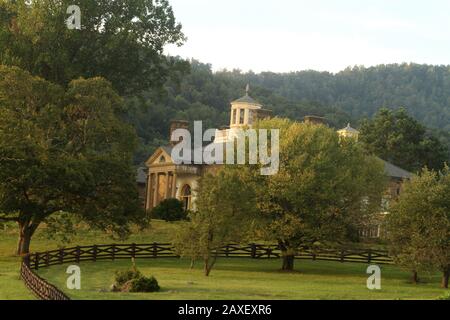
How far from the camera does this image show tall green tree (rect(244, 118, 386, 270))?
171 feet

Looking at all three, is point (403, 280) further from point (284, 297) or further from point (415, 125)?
point (415, 125)

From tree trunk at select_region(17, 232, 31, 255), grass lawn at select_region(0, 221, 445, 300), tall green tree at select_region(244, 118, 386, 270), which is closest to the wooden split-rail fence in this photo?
grass lawn at select_region(0, 221, 445, 300)

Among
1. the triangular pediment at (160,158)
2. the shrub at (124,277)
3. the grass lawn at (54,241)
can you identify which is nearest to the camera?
the shrub at (124,277)

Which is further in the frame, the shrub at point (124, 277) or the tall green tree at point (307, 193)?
the tall green tree at point (307, 193)

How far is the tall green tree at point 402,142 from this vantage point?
10481 centimetres

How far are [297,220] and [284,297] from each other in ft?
57.7

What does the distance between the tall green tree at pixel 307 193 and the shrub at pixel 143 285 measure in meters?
16.7

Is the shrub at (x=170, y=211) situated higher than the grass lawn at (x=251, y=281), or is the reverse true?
the shrub at (x=170, y=211)

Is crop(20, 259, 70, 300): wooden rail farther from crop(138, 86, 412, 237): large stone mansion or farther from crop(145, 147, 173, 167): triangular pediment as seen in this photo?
crop(145, 147, 173, 167): triangular pediment

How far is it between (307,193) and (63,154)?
15054 millimetres

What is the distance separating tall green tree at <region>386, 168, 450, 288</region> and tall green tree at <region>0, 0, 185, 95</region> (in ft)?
83.5

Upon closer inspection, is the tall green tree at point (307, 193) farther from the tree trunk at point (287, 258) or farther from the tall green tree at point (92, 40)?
the tall green tree at point (92, 40)

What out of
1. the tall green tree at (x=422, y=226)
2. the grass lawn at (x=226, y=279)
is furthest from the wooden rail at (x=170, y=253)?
the tall green tree at (x=422, y=226)
